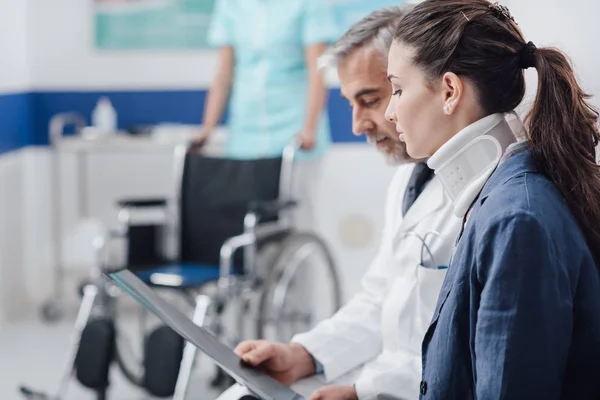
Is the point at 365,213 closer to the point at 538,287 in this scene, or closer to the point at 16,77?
the point at 16,77

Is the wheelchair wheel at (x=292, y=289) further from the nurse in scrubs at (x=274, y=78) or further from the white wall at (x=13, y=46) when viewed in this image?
the white wall at (x=13, y=46)

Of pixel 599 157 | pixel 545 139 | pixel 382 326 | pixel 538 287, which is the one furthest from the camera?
pixel 382 326

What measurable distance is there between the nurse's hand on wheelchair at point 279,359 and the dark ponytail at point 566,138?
2.34 ft

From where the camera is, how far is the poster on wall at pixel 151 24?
4.73 m

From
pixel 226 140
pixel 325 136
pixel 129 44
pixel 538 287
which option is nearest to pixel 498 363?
pixel 538 287

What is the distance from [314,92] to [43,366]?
154cm

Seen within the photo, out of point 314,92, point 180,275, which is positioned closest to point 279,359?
point 180,275

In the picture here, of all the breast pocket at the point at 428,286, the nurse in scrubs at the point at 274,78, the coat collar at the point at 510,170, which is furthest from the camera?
the nurse in scrubs at the point at 274,78

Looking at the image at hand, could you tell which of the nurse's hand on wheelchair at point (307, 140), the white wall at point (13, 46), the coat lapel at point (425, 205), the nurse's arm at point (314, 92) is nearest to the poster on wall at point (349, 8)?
the nurse's arm at point (314, 92)

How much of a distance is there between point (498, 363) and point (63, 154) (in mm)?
3970

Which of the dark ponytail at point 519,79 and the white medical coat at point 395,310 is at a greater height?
the dark ponytail at point 519,79

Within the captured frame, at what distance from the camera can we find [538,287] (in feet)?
3.64

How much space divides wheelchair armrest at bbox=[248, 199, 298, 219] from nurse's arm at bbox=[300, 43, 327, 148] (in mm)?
366

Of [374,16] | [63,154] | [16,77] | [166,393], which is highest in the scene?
[374,16]
